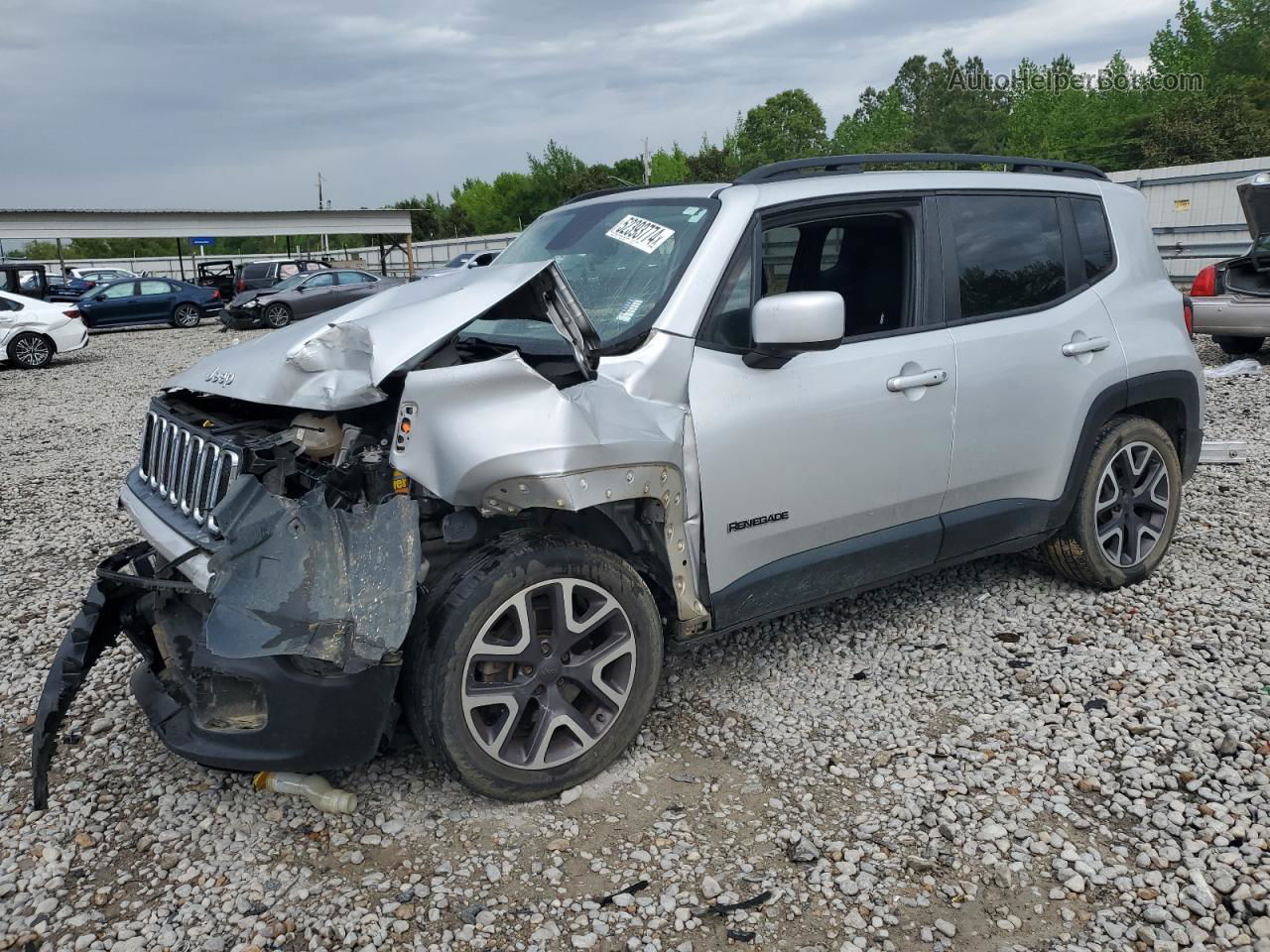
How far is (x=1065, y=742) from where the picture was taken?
3322mm

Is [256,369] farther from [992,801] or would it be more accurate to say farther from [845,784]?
[992,801]

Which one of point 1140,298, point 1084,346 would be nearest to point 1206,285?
point 1140,298

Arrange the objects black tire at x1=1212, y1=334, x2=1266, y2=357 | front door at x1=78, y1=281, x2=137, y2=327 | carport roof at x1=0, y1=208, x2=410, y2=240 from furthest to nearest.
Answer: carport roof at x1=0, y1=208, x2=410, y2=240 < front door at x1=78, y1=281, x2=137, y2=327 < black tire at x1=1212, y1=334, x2=1266, y2=357

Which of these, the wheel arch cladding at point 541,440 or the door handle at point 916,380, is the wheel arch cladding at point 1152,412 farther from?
the wheel arch cladding at point 541,440

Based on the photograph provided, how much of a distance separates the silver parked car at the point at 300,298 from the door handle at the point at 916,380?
18.9 m

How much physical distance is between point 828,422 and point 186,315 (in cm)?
2514

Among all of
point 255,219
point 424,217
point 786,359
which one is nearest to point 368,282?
point 255,219

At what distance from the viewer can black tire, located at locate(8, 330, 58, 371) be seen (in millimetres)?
15992

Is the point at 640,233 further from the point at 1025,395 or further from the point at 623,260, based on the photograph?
the point at 1025,395

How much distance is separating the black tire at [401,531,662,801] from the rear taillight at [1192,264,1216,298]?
9850 millimetres

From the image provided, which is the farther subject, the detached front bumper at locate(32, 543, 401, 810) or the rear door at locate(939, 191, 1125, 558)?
the rear door at locate(939, 191, 1125, 558)

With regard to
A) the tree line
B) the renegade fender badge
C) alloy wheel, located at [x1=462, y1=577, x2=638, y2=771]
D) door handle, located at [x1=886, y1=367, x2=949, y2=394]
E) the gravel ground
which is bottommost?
the gravel ground

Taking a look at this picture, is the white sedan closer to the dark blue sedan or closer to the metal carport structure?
the dark blue sedan

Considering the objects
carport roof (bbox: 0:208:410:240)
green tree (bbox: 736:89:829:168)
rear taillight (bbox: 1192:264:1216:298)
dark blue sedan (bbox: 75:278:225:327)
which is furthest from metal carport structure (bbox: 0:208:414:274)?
green tree (bbox: 736:89:829:168)
